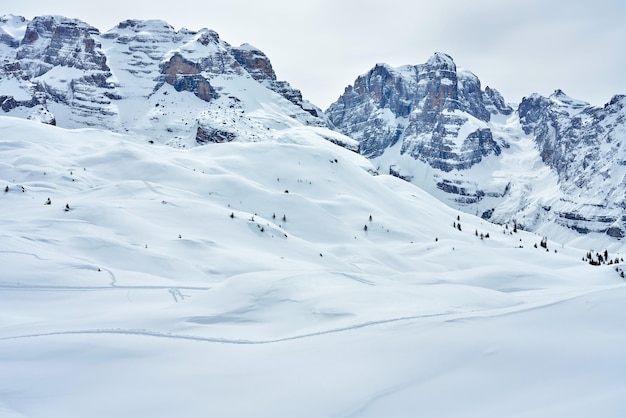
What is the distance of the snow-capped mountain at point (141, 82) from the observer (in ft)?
332

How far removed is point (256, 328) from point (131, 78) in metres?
147

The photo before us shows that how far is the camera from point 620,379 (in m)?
4.02

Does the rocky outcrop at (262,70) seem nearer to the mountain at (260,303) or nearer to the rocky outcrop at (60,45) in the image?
the rocky outcrop at (60,45)

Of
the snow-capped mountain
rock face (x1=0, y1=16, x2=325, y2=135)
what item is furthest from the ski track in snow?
rock face (x1=0, y1=16, x2=325, y2=135)

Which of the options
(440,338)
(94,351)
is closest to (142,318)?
(94,351)

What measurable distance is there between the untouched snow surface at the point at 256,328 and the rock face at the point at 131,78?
7793 cm

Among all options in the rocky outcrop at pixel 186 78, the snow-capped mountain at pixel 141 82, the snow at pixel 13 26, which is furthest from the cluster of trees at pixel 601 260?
the snow at pixel 13 26

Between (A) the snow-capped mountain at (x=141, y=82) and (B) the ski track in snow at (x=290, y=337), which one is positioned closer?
(B) the ski track in snow at (x=290, y=337)

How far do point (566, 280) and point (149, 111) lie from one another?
116836 millimetres

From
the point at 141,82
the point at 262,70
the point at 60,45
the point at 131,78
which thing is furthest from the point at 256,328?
the point at 262,70

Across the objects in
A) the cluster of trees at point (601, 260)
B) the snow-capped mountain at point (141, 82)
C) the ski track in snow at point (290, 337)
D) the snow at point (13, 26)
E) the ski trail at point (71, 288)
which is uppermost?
the snow at point (13, 26)

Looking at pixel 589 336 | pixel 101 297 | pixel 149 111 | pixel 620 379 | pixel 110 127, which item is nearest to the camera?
pixel 620 379

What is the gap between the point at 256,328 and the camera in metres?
6.45

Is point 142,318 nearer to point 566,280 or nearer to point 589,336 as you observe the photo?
point 589,336
